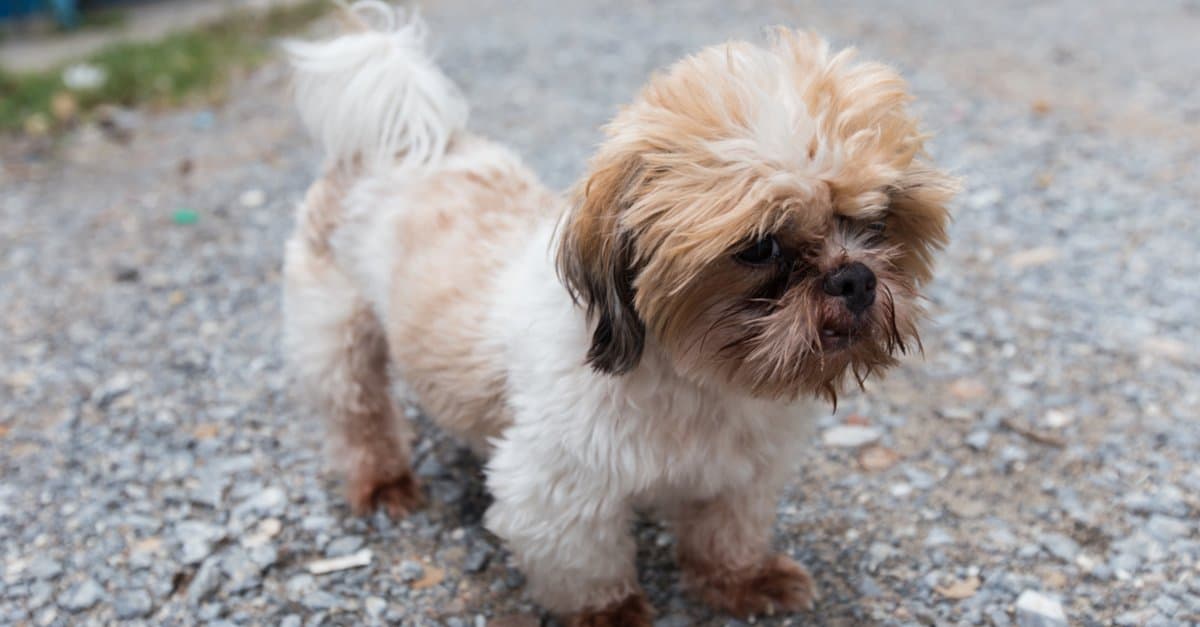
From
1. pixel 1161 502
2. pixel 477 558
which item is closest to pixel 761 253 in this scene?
pixel 477 558

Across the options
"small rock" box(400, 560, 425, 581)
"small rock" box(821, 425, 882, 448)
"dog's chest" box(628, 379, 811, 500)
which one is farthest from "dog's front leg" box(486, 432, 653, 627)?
"small rock" box(821, 425, 882, 448)

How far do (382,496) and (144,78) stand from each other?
6.45 m

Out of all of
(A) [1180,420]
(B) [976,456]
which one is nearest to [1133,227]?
(A) [1180,420]

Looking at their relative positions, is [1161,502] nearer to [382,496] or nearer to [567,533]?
[567,533]

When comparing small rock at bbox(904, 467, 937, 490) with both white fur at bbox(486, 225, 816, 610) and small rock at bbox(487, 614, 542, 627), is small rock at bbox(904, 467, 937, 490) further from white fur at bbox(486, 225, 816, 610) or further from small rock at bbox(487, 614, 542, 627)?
small rock at bbox(487, 614, 542, 627)

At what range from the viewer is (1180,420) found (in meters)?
3.90

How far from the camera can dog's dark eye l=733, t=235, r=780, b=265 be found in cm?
231

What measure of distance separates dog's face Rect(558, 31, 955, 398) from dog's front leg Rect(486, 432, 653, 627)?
413 millimetres

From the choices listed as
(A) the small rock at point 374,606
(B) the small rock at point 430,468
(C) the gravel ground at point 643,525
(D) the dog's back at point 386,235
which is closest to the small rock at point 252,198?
(C) the gravel ground at point 643,525

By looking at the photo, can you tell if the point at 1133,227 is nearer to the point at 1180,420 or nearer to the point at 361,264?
the point at 1180,420

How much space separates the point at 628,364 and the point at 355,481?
61.4 inches

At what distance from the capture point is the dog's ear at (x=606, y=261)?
2416 mm

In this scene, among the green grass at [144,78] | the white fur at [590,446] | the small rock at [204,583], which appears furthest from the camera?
the green grass at [144,78]

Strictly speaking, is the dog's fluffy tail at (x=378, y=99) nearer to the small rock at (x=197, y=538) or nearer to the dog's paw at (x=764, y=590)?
the small rock at (x=197, y=538)
